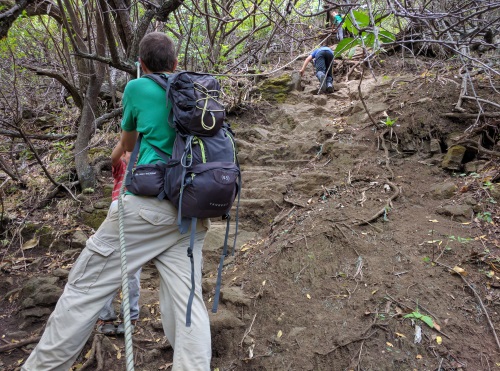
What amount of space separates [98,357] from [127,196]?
1406mm

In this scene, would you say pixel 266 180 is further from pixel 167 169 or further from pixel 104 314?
pixel 167 169

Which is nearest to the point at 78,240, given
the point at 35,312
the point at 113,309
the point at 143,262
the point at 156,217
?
the point at 35,312

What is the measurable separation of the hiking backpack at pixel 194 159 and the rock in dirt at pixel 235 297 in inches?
46.4

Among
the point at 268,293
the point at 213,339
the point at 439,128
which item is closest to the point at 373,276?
the point at 268,293

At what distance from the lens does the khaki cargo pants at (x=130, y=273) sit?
201 centimetres

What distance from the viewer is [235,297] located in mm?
3168

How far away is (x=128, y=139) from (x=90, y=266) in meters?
0.77

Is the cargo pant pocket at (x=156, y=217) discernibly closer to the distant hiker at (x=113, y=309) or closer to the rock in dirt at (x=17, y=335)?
the distant hiker at (x=113, y=309)

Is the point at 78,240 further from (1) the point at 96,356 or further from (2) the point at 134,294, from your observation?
(1) the point at 96,356

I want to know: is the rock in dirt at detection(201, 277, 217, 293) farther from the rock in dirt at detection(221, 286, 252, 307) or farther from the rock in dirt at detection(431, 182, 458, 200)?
the rock in dirt at detection(431, 182, 458, 200)

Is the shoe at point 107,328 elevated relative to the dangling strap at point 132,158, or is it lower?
lower

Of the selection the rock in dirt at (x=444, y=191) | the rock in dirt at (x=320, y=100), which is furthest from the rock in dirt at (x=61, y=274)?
the rock in dirt at (x=320, y=100)

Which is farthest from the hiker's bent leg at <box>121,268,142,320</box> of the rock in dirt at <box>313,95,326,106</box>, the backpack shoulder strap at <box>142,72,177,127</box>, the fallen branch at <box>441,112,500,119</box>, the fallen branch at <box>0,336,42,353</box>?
the rock in dirt at <box>313,95,326,106</box>

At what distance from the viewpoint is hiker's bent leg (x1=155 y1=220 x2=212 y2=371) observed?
1968 millimetres
